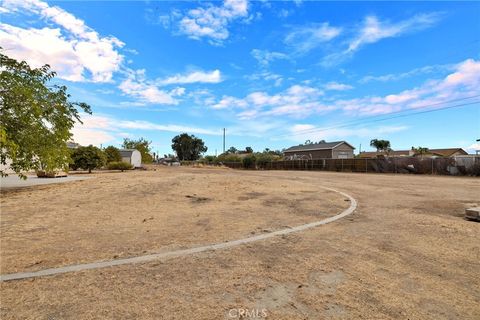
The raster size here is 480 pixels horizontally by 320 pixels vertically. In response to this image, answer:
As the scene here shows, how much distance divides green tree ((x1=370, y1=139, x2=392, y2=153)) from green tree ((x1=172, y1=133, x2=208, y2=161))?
5723 centimetres

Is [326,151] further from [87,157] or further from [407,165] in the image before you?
[87,157]

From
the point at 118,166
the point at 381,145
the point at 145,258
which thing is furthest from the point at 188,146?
the point at 145,258

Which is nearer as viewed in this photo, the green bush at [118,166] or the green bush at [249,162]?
the green bush at [118,166]

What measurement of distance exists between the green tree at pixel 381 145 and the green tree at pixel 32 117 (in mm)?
70540

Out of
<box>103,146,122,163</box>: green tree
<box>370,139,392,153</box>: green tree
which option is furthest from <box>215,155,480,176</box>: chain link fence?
<box>370,139,392,153</box>: green tree

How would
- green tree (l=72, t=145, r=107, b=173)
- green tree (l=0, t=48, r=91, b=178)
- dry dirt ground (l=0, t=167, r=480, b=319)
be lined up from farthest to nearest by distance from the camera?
green tree (l=72, t=145, r=107, b=173) → green tree (l=0, t=48, r=91, b=178) → dry dirt ground (l=0, t=167, r=480, b=319)

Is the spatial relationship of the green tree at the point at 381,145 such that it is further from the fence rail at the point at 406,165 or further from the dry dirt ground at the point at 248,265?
the dry dirt ground at the point at 248,265

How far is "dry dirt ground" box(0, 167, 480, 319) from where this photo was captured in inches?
112

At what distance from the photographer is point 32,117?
452 inches

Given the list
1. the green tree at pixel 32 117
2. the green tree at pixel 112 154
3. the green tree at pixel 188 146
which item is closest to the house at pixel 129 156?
the green tree at pixel 112 154

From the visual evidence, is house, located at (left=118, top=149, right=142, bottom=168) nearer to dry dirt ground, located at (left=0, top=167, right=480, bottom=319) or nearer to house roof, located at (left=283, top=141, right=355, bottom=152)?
house roof, located at (left=283, top=141, right=355, bottom=152)

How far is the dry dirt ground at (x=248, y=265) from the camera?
2.84 metres

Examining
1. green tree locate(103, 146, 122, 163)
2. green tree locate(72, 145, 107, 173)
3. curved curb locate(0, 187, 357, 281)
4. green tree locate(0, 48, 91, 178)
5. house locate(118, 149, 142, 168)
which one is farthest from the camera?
house locate(118, 149, 142, 168)

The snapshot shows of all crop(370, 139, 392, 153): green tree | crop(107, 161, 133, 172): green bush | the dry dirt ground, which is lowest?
the dry dirt ground
